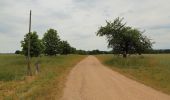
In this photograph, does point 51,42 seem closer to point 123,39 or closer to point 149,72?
point 123,39

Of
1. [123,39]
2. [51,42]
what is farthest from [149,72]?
[51,42]

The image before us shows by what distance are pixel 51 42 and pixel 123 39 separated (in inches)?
1278

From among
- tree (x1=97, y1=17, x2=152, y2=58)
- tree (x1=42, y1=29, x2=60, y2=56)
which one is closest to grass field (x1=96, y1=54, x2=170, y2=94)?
tree (x1=97, y1=17, x2=152, y2=58)

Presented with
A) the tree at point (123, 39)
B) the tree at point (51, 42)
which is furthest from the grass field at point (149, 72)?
the tree at point (51, 42)

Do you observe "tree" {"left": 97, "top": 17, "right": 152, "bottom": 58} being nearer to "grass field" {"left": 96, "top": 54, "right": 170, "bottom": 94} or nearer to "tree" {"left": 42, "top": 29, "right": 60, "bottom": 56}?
"grass field" {"left": 96, "top": 54, "right": 170, "bottom": 94}

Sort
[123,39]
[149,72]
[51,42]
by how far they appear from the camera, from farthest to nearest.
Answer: [51,42]
[123,39]
[149,72]

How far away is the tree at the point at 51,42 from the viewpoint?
82875mm

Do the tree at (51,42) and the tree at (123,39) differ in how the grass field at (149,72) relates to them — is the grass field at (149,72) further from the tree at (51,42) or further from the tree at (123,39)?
the tree at (51,42)

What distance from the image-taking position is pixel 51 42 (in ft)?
273

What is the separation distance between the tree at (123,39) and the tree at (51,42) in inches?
1146

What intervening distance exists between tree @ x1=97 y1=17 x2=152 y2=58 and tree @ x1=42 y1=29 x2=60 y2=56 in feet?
95.5

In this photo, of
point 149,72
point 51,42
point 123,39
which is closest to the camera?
point 149,72

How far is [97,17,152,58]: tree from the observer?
54.3 meters

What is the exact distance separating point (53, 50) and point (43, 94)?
223 feet
